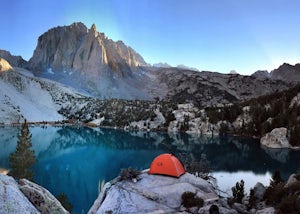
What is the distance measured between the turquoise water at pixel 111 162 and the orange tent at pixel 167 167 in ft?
12.5

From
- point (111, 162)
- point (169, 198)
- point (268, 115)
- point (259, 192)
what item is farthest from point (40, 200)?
point (268, 115)

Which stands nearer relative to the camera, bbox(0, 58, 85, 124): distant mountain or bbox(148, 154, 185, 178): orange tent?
bbox(148, 154, 185, 178): orange tent

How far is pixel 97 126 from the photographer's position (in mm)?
137000

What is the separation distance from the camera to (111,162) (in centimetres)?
5588

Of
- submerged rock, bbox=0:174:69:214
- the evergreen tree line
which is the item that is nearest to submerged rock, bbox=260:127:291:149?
the evergreen tree line

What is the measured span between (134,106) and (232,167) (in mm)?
102754

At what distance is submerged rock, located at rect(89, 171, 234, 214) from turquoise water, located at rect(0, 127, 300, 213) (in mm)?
6045

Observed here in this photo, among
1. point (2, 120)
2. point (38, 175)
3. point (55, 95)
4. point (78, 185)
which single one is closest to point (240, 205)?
point (78, 185)

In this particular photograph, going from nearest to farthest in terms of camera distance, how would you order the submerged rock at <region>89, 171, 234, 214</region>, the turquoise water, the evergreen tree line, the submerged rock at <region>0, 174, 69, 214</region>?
the submerged rock at <region>0, 174, 69, 214</region> < the submerged rock at <region>89, 171, 234, 214</region> < the turquoise water < the evergreen tree line

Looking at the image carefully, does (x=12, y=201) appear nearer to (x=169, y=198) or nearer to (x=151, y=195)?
(x=151, y=195)

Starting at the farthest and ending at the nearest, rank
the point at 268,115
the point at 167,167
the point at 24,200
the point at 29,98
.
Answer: the point at 29,98
the point at 268,115
the point at 167,167
the point at 24,200

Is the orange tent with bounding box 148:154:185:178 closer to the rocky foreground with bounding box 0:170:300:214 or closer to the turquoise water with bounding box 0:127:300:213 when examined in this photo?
the rocky foreground with bounding box 0:170:300:214

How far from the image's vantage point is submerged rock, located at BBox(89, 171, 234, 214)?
19.3 metres

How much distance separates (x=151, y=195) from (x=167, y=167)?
4.45 m
